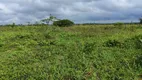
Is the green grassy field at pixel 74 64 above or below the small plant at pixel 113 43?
below

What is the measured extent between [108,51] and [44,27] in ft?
22.3

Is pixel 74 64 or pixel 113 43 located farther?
pixel 113 43

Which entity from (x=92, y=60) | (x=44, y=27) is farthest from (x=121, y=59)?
(x=44, y=27)

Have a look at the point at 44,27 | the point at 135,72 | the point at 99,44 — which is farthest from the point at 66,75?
the point at 44,27

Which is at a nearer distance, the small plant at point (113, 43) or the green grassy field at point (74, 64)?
the green grassy field at point (74, 64)

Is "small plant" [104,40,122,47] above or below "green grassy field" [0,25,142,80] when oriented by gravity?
above

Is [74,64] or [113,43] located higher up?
[113,43]

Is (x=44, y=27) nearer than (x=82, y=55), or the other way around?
(x=82, y=55)

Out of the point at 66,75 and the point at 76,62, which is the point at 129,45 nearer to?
the point at 76,62

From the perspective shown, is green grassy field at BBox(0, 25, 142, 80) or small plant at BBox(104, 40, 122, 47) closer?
green grassy field at BBox(0, 25, 142, 80)

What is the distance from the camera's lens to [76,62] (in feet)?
23.8

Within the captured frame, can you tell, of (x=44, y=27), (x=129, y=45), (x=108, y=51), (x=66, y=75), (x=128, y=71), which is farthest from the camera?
(x=44, y=27)

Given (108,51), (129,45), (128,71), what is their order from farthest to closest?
(129,45) → (108,51) → (128,71)

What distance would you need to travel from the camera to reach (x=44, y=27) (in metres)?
15.0
